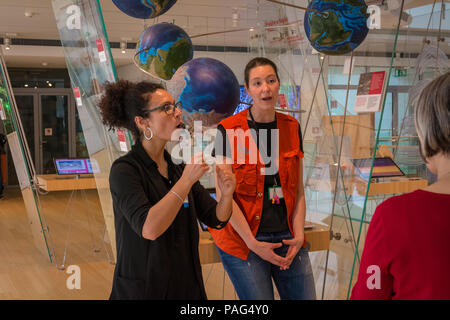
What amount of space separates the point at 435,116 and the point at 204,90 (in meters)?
1.29

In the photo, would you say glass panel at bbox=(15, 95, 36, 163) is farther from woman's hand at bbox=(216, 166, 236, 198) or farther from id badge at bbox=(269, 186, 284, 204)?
woman's hand at bbox=(216, 166, 236, 198)

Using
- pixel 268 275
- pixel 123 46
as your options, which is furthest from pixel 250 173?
pixel 123 46

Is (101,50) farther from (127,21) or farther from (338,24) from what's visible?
(127,21)

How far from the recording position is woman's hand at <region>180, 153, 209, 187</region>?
1.64 meters

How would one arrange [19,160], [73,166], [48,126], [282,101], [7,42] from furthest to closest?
[48,126], [7,42], [73,166], [19,160], [282,101]

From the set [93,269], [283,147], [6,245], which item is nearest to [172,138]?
[283,147]

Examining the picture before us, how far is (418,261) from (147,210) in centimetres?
86

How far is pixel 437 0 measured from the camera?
284cm

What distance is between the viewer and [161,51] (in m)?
2.50

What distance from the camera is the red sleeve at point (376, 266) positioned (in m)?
1.01

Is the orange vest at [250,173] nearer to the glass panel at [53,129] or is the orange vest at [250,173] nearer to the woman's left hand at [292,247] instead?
the woman's left hand at [292,247]

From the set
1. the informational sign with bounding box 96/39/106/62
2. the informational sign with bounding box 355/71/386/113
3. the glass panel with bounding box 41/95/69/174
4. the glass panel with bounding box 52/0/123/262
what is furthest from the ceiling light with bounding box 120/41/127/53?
the informational sign with bounding box 355/71/386/113

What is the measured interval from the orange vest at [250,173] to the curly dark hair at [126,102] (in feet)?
1.46

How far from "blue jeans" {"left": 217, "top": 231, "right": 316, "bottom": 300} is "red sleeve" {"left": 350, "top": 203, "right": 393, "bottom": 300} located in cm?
100
